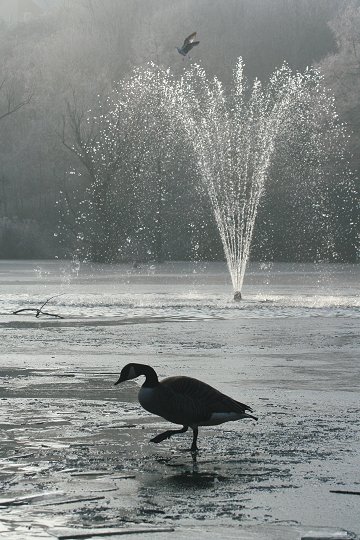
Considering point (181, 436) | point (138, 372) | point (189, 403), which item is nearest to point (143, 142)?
point (181, 436)

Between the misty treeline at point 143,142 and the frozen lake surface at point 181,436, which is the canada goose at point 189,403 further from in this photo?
the misty treeline at point 143,142

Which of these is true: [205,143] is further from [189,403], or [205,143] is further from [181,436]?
[189,403]

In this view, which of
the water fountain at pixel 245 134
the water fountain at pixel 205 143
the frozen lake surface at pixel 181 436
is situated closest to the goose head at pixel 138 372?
the frozen lake surface at pixel 181 436

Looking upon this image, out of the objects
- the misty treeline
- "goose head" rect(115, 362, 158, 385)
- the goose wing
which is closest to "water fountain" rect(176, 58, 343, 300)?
the misty treeline

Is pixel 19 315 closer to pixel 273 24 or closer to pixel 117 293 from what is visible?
pixel 117 293

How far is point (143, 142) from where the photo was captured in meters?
68.8

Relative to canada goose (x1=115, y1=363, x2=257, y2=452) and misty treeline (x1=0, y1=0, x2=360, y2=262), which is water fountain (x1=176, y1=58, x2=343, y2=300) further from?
canada goose (x1=115, y1=363, x2=257, y2=452)

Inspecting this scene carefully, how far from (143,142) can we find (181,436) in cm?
5957

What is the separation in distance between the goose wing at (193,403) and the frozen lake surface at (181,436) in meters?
0.32

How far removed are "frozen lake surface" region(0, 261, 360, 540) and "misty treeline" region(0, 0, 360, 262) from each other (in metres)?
36.2

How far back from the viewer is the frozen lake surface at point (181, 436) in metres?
6.89

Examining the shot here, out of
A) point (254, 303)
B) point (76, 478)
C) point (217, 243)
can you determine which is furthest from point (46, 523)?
point (217, 243)

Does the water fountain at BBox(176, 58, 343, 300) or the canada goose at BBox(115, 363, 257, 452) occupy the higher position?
the water fountain at BBox(176, 58, 343, 300)

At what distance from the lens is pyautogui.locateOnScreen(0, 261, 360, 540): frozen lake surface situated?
271 inches
